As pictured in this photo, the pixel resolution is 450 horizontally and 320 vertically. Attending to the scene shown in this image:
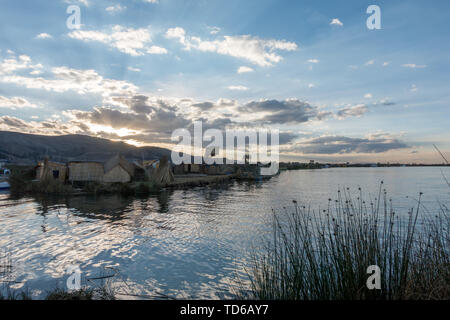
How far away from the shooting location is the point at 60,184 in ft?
85.8

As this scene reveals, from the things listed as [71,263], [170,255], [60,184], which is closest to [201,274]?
[170,255]

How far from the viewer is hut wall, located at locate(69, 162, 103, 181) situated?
3081 cm

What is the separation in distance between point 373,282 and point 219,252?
5.94 metres

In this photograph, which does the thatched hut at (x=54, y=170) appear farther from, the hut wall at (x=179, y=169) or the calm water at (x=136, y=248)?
the hut wall at (x=179, y=169)

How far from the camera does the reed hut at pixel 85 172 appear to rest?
3080cm

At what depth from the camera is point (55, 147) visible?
145 meters

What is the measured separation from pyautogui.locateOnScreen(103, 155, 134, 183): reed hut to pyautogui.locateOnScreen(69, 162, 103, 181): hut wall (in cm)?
85

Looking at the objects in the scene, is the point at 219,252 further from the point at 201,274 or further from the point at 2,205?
the point at 2,205


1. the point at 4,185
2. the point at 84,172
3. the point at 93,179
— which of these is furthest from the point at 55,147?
the point at 93,179

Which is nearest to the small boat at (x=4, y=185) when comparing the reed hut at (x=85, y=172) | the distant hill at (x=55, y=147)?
the reed hut at (x=85, y=172)

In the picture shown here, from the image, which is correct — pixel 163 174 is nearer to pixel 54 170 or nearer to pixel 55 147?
pixel 54 170

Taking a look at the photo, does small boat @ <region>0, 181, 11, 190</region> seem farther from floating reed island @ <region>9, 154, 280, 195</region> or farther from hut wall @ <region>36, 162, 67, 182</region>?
hut wall @ <region>36, 162, 67, 182</region>

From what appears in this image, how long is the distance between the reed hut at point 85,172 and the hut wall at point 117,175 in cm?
76
